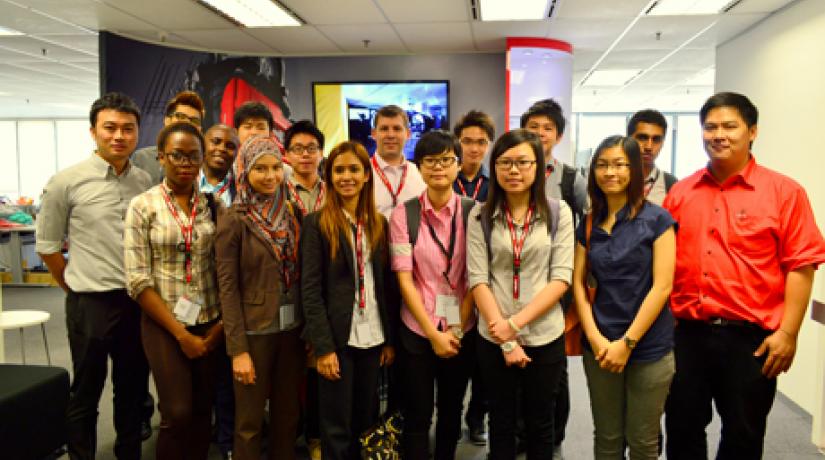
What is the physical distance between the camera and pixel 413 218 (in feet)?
7.47

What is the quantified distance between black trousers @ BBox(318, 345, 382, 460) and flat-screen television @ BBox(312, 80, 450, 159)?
186 inches

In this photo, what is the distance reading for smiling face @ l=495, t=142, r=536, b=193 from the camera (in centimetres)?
214

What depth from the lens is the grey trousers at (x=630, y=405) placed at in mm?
2021

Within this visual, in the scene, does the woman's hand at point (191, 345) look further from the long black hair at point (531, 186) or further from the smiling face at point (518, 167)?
the smiling face at point (518, 167)

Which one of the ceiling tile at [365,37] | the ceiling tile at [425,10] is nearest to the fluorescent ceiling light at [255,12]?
the ceiling tile at [365,37]

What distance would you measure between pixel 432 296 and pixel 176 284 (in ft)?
3.43

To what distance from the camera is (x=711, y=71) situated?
7.71m

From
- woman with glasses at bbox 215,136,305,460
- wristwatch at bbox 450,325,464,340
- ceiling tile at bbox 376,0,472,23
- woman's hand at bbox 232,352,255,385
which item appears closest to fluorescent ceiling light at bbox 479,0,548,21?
ceiling tile at bbox 376,0,472,23

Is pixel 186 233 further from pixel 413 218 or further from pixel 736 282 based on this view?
pixel 736 282

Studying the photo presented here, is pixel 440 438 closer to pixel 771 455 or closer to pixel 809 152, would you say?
pixel 771 455

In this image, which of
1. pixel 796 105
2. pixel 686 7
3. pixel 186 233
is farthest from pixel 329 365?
pixel 686 7

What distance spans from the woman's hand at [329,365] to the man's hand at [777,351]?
1633 millimetres

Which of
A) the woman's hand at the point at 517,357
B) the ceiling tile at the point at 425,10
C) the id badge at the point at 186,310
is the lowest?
the woman's hand at the point at 517,357

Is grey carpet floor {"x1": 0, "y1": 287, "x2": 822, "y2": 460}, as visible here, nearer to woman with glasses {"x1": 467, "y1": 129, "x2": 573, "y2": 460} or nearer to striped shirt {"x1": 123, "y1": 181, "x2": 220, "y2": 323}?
woman with glasses {"x1": 467, "y1": 129, "x2": 573, "y2": 460}
